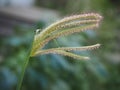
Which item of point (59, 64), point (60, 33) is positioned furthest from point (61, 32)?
point (59, 64)

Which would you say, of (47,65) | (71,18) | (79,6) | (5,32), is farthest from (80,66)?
(5,32)

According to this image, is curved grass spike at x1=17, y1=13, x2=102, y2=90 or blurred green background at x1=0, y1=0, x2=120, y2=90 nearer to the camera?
curved grass spike at x1=17, y1=13, x2=102, y2=90

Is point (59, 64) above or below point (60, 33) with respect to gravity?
below

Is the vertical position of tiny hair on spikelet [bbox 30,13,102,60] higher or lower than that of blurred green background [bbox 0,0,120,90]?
higher

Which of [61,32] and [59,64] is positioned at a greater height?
[61,32]

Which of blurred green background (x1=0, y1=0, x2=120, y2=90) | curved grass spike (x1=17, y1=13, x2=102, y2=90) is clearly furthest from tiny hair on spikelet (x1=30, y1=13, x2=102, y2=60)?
blurred green background (x1=0, y1=0, x2=120, y2=90)

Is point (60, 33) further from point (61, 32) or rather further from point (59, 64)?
point (59, 64)

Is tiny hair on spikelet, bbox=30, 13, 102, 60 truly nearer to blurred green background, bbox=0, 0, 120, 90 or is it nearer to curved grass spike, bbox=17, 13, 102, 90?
curved grass spike, bbox=17, 13, 102, 90

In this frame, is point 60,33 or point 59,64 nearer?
point 60,33

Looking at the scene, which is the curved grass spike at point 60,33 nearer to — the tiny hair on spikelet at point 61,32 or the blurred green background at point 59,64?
the tiny hair on spikelet at point 61,32

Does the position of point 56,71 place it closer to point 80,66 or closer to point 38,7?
point 80,66

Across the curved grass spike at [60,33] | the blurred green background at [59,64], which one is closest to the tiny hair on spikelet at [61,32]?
the curved grass spike at [60,33]
